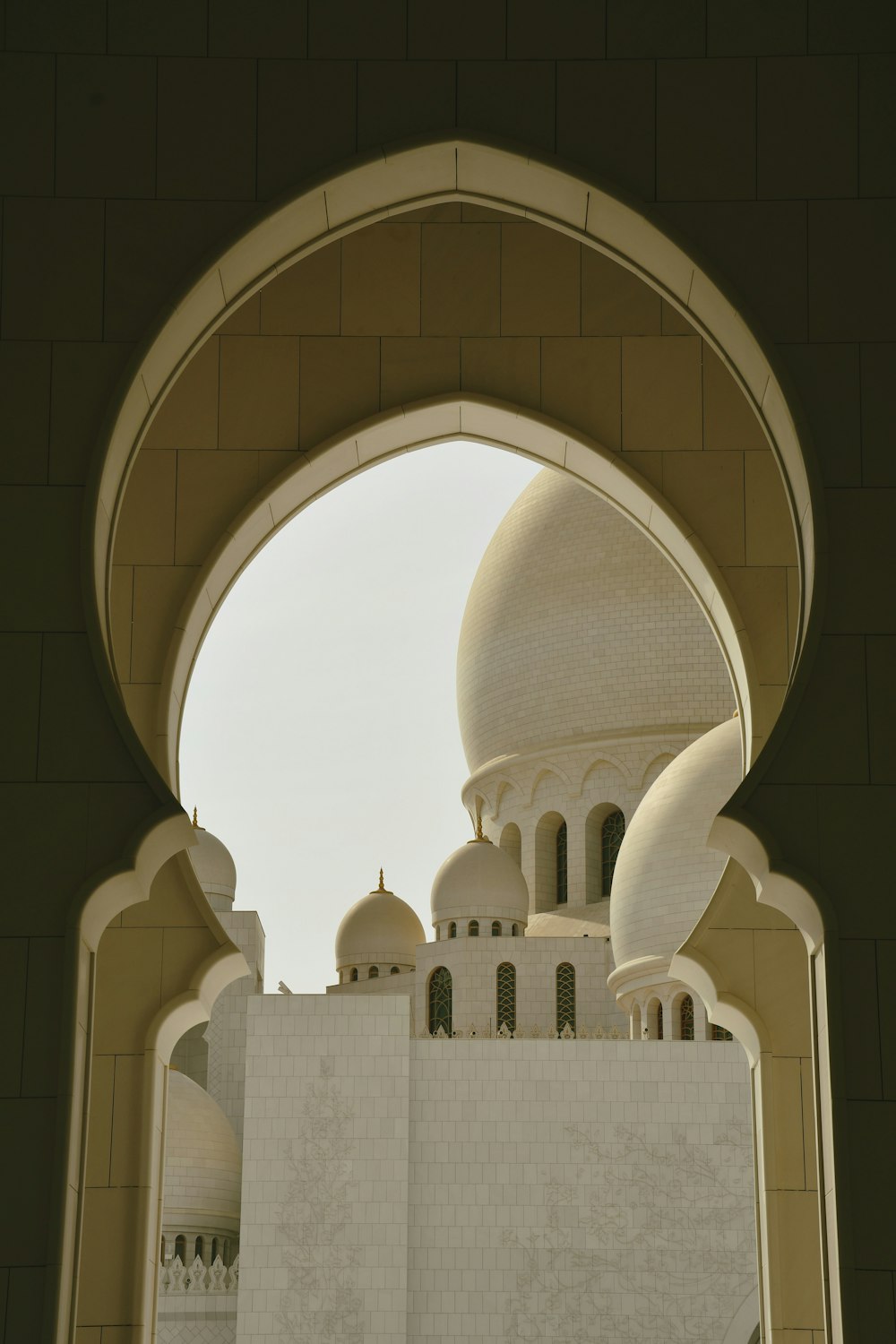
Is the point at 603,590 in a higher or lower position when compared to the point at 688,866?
higher

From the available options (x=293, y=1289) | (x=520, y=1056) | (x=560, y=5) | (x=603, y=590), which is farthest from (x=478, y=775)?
(x=560, y=5)

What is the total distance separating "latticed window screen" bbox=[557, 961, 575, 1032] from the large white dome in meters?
4.06

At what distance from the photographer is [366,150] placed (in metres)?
4.94

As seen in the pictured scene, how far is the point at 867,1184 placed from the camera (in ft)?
13.6

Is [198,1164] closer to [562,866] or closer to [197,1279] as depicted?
[197,1279]

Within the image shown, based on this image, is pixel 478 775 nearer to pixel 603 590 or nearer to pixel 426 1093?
pixel 603 590

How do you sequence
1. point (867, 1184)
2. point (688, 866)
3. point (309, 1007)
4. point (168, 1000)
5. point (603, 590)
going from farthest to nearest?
point (603, 590), point (688, 866), point (309, 1007), point (168, 1000), point (867, 1184)

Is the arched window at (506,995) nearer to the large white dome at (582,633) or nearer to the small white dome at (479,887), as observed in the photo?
the small white dome at (479,887)

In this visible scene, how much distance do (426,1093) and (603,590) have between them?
10.4 meters

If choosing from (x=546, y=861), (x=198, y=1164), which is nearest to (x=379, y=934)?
(x=546, y=861)

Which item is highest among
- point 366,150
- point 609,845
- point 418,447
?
point 609,845

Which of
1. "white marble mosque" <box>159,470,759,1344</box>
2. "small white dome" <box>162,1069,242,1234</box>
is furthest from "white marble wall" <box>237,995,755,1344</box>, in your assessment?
"small white dome" <box>162,1069,242,1234</box>

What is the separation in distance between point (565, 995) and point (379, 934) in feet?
→ 12.8

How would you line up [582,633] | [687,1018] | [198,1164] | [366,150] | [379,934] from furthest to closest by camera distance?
[379,934] → [582,633] → [687,1018] → [198,1164] → [366,150]
